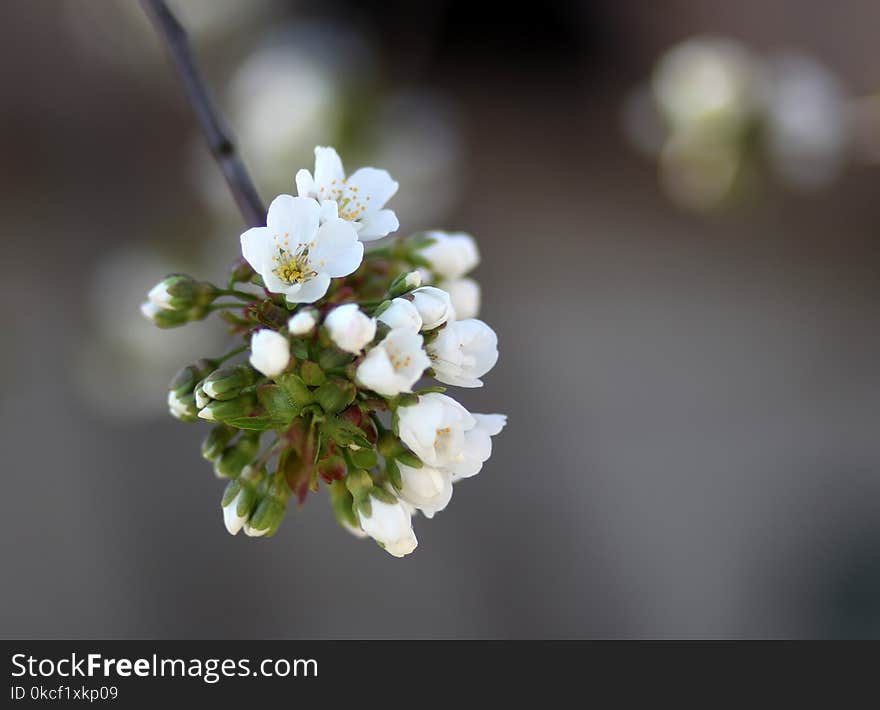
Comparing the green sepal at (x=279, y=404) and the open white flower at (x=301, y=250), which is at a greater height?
the open white flower at (x=301, y=250)

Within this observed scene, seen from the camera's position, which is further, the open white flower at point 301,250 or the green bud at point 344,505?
the green bud at point 344,505

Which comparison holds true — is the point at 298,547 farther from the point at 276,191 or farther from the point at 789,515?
the point at 789,515

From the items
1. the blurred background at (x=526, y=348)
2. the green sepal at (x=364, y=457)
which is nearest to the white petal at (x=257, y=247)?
the green sepal at (x=364, y=457)

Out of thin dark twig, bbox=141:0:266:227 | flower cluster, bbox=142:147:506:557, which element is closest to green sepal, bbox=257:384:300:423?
flower cluster, bbox=142:147:506:557

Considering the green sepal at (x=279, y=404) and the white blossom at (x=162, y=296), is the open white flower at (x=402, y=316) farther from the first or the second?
Answer: the white blossom at (x=162, y=296)

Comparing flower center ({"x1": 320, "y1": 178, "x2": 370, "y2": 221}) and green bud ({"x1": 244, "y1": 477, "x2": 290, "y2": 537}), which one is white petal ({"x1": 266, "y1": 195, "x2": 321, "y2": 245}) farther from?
green bud ({"x1": 244, "y1": 477, "x2": 290, "y2": 537})

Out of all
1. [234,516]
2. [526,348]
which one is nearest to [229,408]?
[234,516]

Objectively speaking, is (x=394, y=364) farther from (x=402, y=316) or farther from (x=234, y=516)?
(x=234, y=516)
